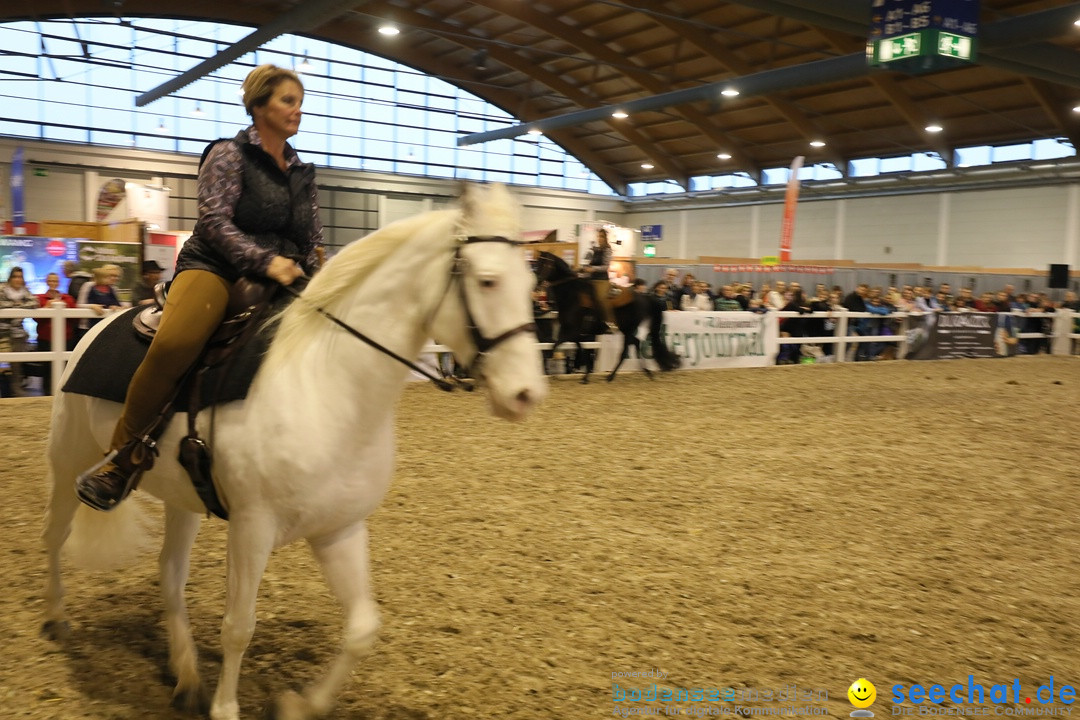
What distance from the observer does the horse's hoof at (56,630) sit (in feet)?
10.2

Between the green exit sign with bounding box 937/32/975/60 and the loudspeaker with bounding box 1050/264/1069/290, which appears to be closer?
the green exit sign with bounding box 937/32/975/60

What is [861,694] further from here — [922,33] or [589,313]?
[922,33]

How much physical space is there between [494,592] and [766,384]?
9.04 meters

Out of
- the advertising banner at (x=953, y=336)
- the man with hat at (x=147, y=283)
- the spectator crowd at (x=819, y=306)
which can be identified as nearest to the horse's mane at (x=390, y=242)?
the man with hat at (x=147, y=283)

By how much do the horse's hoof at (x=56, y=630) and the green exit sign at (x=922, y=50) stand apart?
12757 millimetres

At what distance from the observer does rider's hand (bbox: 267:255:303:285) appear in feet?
8.00

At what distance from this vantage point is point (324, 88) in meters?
29.4

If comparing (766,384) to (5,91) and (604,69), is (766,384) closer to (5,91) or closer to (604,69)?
(604,69)

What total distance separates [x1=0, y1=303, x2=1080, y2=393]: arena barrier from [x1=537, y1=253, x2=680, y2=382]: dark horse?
0.34 m

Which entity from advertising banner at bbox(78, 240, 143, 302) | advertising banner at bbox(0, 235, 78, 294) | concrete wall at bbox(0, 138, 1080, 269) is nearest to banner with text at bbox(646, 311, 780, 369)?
advertising banner at bbox(78, 240, 143, 302)

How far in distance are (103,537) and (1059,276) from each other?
24.4 m

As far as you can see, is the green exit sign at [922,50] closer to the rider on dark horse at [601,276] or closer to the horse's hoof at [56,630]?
the rider on dark horse at [601,276]

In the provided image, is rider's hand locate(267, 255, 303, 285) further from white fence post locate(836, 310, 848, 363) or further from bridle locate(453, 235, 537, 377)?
white fence post locate(836, 310, 848, 363)

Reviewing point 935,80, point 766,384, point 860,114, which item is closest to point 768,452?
point 766,384
